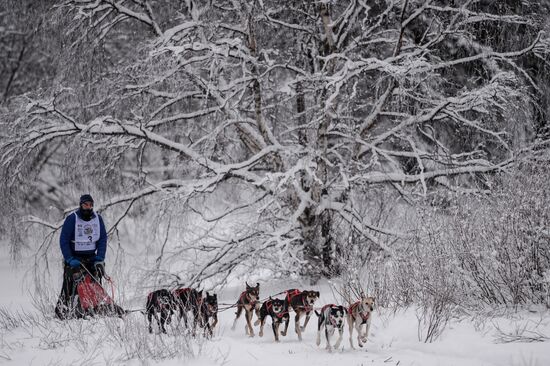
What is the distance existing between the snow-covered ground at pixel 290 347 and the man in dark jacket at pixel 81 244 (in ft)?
3.35

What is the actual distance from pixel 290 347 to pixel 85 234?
342cm

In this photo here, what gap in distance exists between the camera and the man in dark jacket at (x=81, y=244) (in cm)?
631

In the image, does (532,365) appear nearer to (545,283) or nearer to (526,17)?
(545,283)

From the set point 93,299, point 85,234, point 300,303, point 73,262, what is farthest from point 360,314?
point 85,234

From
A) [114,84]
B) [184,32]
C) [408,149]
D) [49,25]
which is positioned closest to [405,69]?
[408,149]

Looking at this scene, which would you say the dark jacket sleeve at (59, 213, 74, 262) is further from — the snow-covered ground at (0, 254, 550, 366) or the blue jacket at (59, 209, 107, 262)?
the snow-covered ground at (0, 254, 550, 366)

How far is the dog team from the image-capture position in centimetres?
442

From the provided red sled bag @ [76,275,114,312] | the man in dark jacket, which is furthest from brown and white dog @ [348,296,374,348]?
the man in dark jacket

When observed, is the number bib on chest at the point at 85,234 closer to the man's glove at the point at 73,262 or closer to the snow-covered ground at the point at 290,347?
the man's glove at the point at 73,262

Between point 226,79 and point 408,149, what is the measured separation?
389 cm

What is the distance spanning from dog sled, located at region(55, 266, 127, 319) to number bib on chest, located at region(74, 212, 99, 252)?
1.01 feet

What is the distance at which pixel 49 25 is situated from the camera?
831 centimetres

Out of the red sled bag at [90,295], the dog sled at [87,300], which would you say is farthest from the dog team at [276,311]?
the red sled bag at [90,295]

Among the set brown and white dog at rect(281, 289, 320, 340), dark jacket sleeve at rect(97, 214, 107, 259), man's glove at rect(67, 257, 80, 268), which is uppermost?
dark jacket sleeve at rect(97, 214, 107, 259)
